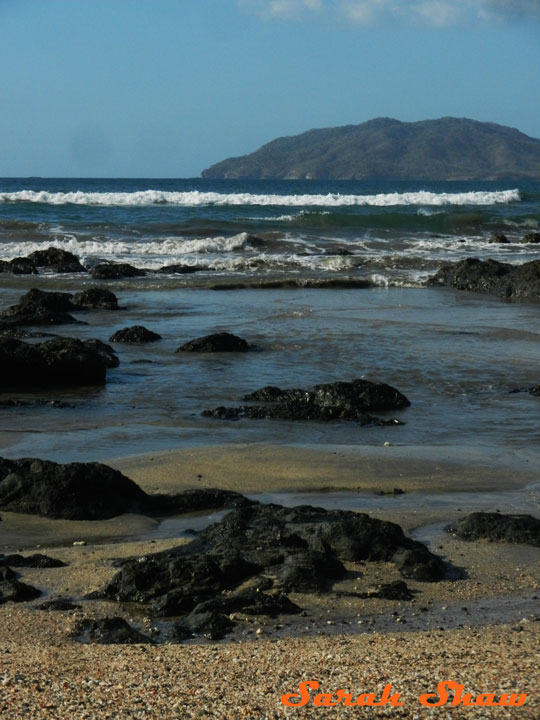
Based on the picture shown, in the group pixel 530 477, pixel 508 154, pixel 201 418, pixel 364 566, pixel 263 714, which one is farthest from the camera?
pixel 508 154

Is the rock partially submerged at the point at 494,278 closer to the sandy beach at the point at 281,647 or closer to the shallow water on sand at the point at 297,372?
the shallow water on sand at the point at 297,372

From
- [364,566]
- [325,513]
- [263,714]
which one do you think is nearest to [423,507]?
[325,513]

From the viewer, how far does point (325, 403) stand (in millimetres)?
9742

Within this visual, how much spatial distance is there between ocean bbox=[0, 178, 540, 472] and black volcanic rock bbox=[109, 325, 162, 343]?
217 millimetres

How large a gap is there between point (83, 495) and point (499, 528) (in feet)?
8.10

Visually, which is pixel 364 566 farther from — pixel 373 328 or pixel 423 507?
pixel 373 328

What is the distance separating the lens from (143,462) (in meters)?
7.85

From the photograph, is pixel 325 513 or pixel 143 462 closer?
pixel 325 513

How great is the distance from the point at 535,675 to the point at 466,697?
0.36 metres

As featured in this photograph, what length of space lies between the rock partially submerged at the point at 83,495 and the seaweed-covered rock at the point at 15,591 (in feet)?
4.18

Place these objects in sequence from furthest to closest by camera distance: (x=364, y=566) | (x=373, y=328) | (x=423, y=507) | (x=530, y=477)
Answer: (x=373, y=328) < (x=530, y=477) < (x=423, y=507) < (x=364, y=566)

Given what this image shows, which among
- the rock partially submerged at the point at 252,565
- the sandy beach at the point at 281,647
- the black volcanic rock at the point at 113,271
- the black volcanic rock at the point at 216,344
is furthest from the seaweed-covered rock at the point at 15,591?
the black volcanic rock at the point at 113,271

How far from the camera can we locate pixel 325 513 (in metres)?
6.35

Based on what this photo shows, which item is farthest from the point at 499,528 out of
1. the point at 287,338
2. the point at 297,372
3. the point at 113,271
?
the point at 113,271
